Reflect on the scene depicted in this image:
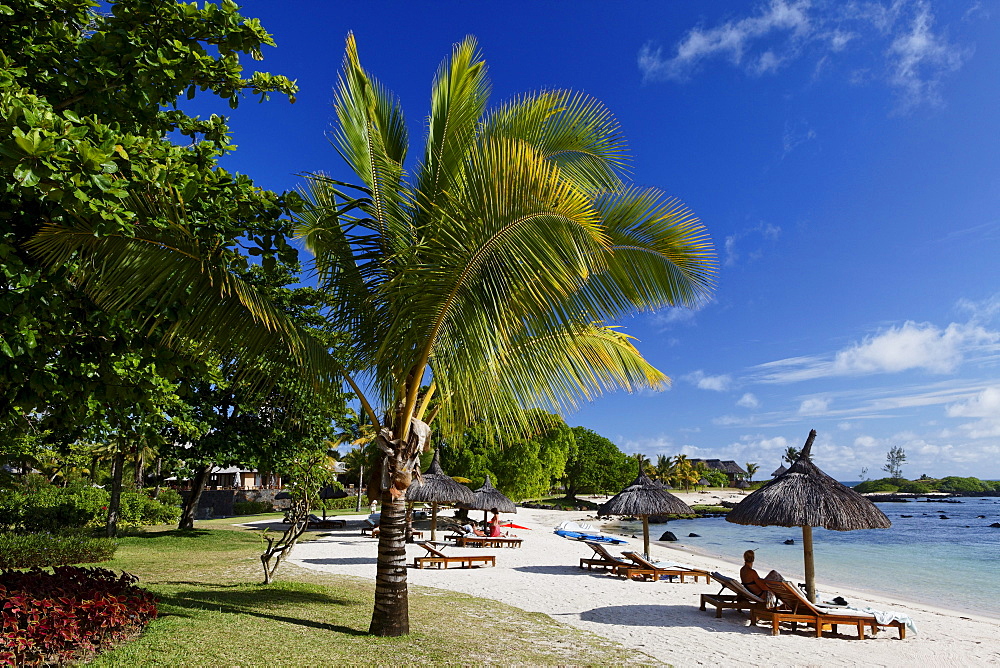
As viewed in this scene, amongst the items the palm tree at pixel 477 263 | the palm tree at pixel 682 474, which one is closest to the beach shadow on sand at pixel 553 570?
the palm tree at pixel 477 263

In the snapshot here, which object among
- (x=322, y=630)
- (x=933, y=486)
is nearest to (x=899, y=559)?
(x=322, y=630)

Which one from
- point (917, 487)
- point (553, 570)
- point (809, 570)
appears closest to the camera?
point (809, 570)

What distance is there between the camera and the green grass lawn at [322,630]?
5.86 m

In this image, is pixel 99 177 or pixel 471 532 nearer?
pixel 99 177

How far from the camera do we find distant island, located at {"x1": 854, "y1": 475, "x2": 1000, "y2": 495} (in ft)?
376

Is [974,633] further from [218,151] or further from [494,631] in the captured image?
[218,151]

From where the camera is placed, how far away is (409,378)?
7129 mm

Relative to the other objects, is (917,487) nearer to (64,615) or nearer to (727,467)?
(727,467)

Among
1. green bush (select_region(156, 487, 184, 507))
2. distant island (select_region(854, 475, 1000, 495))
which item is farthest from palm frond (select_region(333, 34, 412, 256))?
distant island (select_region(854, 475, 1000, 495))

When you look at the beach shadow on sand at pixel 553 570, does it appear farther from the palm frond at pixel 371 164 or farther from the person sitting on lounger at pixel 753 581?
the palm frond at pixel 371 164

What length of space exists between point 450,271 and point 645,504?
41.4ft

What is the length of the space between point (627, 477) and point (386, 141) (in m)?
58.1

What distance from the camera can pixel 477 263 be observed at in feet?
19.2

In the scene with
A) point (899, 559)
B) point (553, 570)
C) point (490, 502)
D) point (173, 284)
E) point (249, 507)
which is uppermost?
point (173, 284)
